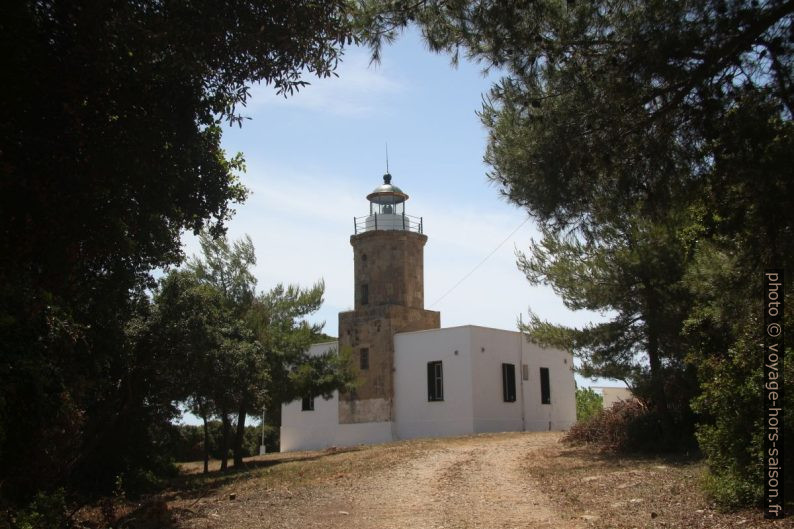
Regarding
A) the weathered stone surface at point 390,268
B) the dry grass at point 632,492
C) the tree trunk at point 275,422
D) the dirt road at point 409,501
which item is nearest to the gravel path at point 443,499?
the dirt road at point 409,501

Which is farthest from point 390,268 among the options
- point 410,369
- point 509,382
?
point 509,382

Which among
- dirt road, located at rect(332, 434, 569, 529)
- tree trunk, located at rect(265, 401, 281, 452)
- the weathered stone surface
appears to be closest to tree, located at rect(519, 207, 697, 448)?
dirt road, located at rect(332, 434, 569, 529)

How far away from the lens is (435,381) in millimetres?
27141

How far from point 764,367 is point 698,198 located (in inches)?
94.7

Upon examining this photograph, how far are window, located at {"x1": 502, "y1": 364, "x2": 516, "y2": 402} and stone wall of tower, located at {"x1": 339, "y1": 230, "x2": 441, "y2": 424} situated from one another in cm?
394

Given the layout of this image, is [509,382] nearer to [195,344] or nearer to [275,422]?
[275,422]

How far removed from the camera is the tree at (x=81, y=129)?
6.53 m

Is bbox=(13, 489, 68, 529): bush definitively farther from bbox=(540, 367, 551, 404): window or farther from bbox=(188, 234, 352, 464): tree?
bbox=(540, 367, 551, 404): window

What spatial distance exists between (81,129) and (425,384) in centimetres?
2159

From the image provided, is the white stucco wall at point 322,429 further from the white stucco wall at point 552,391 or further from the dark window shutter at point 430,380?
the white stucco wall at point 552,391

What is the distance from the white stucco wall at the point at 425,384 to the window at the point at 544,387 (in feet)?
15.6

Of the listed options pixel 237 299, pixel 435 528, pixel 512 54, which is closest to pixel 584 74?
pixel 512 54

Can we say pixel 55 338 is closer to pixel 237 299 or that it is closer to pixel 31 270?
pixel 31 270

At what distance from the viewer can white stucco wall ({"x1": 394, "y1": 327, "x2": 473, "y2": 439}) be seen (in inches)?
1030
